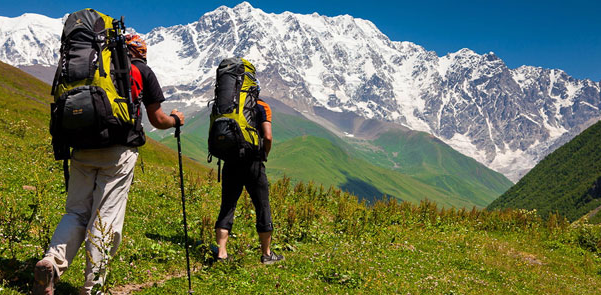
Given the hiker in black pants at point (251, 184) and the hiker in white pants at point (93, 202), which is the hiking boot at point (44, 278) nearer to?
the hiker in white pants at point (93, 202)

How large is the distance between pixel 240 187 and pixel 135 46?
3.68 meters

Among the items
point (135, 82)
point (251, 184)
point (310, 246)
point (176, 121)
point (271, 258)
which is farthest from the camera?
point (310, 246)

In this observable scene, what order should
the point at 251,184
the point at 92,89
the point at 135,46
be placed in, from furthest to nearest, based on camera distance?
the point at 251,184 → the point at 135,46 → the point at 92,89

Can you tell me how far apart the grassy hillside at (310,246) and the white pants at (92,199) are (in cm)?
74

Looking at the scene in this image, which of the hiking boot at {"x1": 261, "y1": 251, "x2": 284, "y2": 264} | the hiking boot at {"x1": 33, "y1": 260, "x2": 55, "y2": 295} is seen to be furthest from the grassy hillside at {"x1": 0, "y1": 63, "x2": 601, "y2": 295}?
the hiking boot at {"x1": 33, "y1": 260, "x2": 55, "y2": 295}

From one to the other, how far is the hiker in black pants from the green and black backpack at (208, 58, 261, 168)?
0.19 m

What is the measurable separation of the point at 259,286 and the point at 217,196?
929 centimetres

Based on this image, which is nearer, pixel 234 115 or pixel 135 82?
pixel 135 82

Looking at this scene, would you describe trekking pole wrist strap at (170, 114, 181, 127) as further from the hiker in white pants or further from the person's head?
the person's head

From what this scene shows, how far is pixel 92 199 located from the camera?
5.85 m

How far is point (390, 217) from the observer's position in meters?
17.6

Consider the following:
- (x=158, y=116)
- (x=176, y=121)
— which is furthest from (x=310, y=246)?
(x=158, y=116)

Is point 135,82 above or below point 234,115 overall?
above

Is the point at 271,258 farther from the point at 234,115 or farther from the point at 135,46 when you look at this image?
the point at 135,46
